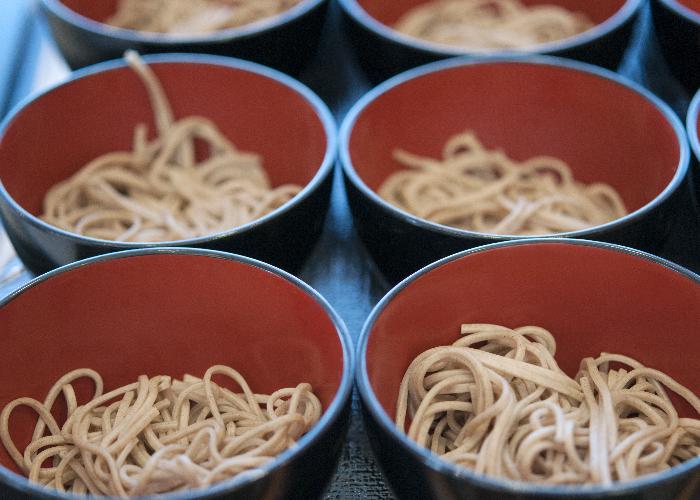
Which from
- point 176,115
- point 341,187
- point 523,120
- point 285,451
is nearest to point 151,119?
point 176,115

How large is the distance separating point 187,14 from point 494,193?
1.92 feet

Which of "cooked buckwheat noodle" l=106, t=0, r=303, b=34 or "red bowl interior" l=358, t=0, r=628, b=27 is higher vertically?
"cooked buckwheat noodle" l=106, t=0, r=303, b=34

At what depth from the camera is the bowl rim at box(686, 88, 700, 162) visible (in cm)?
99

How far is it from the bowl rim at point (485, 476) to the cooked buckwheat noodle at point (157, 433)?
8 cm

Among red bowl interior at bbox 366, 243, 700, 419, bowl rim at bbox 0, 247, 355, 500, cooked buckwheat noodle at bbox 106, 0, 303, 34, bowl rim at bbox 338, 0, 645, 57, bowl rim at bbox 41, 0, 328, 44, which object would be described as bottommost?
red bowl interior at bbox 366, 243, 700, 419

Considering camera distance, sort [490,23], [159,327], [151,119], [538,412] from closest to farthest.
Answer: [538,412], [159,327], [151,119], [490,23]

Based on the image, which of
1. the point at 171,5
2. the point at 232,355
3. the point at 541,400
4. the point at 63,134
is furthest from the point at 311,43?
the point at 541,400

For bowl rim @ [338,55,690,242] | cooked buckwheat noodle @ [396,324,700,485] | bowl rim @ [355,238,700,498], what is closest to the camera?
bowl rim @ [355,238,700,498]

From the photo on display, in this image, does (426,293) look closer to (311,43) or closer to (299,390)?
(299,390)

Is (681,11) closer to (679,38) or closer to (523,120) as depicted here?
(679,38)

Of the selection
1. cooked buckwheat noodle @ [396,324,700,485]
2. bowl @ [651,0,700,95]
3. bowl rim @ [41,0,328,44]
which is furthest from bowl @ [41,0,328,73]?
cooked buckwheat noodle @ [396,324,700,485]

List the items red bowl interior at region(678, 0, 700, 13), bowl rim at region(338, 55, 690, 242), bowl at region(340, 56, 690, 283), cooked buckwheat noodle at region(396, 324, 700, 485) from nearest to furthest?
cooked buckwheat noodle at region(396, 324, 700, 485), bowl rim at region(338, 55, 690, 242), bowl at region(340, 56, 690, 283), red bowl interior at region(678, 0, 700, 13)

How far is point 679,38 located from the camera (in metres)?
1.20

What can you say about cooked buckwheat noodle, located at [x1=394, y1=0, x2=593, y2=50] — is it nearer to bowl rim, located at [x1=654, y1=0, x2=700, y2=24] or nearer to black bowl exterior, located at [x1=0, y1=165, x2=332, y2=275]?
bowl rim, located at [x1=654, y1=0, x2=700, y2=24]
